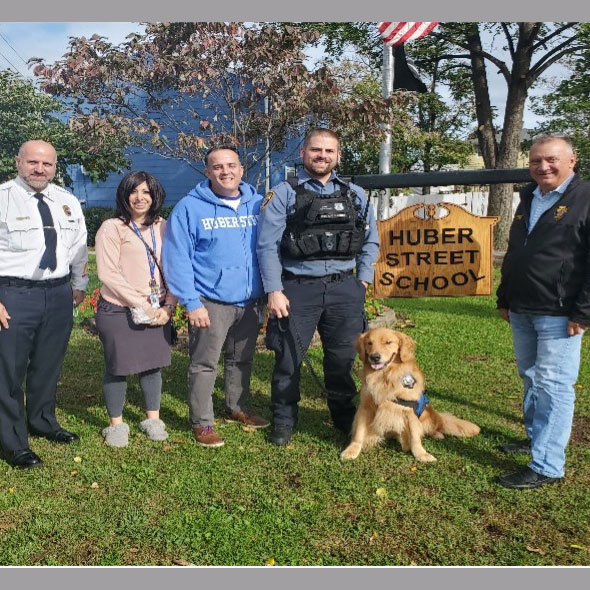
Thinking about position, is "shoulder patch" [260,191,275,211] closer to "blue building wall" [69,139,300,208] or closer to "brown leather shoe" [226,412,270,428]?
"brown leather shoe" [226,412,270,428]

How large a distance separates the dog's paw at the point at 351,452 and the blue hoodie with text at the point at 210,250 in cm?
137

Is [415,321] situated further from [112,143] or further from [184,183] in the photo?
[184,183]

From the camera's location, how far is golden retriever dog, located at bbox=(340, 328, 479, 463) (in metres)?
4.29

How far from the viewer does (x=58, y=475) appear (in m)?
4.23

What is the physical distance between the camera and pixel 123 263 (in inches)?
174

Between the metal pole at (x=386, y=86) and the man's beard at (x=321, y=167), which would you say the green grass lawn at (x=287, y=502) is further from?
the metal pole at (x=386, y=86)

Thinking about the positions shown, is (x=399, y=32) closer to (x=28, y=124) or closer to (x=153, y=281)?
(x=153, y=281)

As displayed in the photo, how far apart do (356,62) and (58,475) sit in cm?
1350

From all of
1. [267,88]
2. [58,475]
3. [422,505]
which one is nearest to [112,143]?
[267,88]

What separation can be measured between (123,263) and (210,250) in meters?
0.67

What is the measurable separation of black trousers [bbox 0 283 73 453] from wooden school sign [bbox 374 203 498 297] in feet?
8.64

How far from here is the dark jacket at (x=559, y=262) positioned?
355 cm

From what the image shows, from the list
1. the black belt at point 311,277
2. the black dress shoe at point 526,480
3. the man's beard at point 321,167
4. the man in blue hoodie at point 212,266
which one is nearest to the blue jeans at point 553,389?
the black dress shoe at point 526,480

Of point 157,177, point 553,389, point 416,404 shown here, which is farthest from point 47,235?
point 157,177
